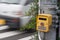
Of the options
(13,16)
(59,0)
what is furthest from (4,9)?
(59,0)

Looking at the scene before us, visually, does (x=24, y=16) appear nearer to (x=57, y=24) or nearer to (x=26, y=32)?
(x=26, y=32)

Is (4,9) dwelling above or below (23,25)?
above

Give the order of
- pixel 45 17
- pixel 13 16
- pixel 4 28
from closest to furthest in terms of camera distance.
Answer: pixel 45 17 → pixel 13 16 → pixel 4 28

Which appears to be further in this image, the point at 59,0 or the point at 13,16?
the point at 13,16

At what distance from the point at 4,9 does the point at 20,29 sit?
1260 mm

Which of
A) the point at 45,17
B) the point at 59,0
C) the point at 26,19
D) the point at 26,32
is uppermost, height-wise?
the point at 59,0

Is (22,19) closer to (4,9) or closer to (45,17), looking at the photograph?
(4,9)

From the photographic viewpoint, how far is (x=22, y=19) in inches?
361

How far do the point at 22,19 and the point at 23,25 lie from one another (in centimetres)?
34

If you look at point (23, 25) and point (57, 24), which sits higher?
point (57, 24)

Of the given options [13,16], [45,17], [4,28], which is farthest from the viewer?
[4,28]

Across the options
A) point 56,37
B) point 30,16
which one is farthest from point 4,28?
point 56,37

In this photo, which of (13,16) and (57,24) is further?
(13,16)

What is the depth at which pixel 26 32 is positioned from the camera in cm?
947
